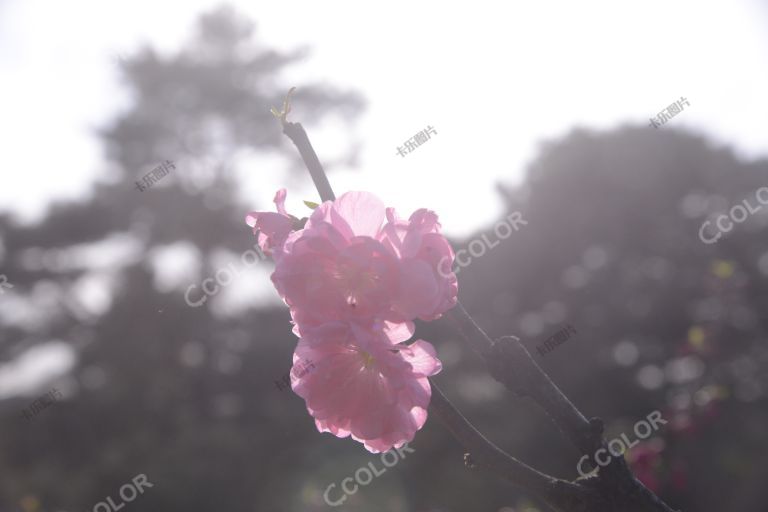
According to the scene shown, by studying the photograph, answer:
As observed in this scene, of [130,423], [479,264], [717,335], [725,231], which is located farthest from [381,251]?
[725,231]

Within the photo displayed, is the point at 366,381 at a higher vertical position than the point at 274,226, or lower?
lower

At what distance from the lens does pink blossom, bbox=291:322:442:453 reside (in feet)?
3.33

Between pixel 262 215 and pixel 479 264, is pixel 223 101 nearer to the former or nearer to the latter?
pixel 479 264

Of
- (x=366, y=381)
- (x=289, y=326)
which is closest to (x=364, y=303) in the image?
(x=366, y=381)

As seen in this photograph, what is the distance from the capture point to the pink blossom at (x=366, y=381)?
1.01 meters

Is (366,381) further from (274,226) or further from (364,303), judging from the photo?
(274,226)

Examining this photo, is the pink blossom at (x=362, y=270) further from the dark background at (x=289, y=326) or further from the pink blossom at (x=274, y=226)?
the dark background at (x=289, y=326)

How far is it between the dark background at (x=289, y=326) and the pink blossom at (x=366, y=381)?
31.0ft

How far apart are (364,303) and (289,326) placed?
1242 centimetres

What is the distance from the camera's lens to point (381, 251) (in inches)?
41.5

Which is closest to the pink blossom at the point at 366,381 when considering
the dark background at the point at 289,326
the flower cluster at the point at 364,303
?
the flower cluster at the point at 364,303

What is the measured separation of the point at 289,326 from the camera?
13.2 metres

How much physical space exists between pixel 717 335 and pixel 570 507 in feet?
20.8

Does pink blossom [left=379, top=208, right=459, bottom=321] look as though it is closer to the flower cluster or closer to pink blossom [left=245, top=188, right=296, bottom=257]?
the flower cluster
